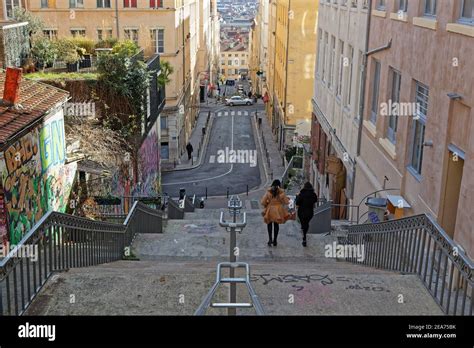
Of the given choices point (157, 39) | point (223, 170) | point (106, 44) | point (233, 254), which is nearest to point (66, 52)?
point (106, 44)

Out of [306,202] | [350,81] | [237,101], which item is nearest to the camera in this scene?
[306,202]

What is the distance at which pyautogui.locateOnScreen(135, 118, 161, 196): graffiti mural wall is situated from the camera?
22234 mm

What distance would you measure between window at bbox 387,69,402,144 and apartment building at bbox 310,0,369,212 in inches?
114

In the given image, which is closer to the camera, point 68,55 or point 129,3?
point 68,55

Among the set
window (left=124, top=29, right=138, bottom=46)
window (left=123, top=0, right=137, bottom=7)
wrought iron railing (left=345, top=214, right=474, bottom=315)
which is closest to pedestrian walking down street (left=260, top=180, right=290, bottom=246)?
wrought iron railing (left=345, top=214, right=474, bottom=315)

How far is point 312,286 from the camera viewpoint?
22.6 ft

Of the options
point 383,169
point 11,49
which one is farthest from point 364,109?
point 11,49

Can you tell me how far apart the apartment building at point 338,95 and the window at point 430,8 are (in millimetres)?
4839

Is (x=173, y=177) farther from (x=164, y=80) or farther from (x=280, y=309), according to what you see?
(x=280, y=309)

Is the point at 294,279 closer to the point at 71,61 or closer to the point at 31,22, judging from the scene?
the point at 71,61

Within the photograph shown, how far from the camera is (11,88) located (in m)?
11.3

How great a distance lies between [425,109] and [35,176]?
27.0 feet

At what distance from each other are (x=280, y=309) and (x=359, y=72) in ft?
42.4

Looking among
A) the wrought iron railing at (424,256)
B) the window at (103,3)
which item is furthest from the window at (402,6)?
the window at (103,3)
